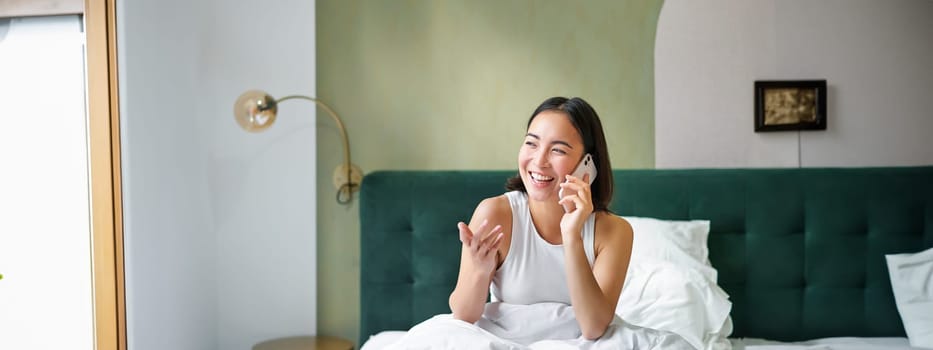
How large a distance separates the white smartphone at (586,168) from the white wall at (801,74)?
1.42m

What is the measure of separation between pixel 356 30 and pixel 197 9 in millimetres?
667

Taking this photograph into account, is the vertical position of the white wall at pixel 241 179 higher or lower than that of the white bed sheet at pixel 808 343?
higher

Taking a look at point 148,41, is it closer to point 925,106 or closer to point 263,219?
point 263,219

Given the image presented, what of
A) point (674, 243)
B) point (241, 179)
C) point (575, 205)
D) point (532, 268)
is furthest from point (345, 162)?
point (575, 205)

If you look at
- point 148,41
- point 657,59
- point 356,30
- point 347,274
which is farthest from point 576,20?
point 148,41

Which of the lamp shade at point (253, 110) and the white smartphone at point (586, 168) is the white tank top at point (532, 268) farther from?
the lamp shade at point (253, 110)

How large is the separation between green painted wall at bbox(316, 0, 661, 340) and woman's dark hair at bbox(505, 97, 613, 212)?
4.29 ft

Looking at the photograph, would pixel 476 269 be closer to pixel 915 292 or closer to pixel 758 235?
pixel 758 235

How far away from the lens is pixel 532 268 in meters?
2.00

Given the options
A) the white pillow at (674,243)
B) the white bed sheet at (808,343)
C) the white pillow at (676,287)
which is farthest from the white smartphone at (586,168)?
the white bed sheet at (808,343)

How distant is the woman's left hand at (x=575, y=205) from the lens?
1850 mm

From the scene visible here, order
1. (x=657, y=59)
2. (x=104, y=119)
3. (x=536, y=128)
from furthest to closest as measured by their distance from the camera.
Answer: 1. (x=657, y=59)
2. (x=104, y=119)
3. (x=536, y=128)

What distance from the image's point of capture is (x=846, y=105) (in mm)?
3240

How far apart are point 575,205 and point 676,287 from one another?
0.95 meters
